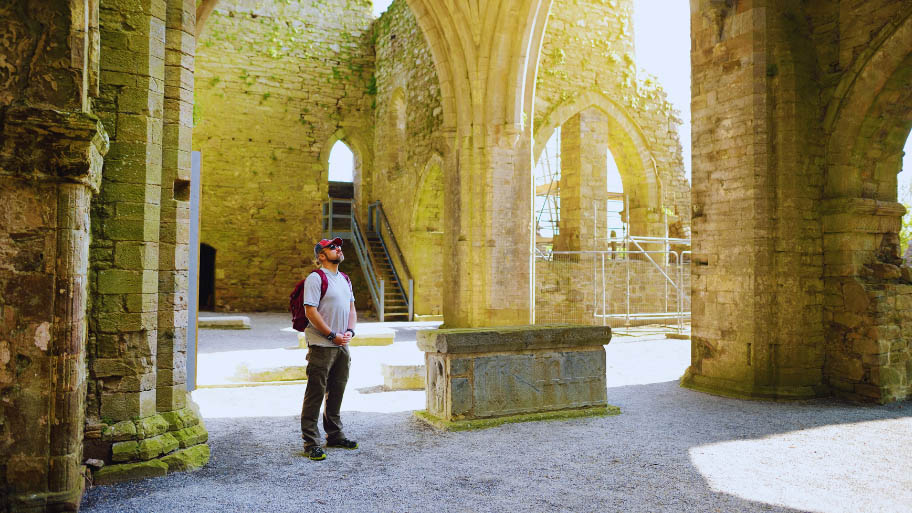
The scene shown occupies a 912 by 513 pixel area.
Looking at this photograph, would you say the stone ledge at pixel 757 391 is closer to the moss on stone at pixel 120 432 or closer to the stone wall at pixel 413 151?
the moss on stone at pixel 120 432

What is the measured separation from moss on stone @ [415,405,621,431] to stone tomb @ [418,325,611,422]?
36mm

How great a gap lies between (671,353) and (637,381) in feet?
9.00

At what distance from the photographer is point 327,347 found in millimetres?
4363

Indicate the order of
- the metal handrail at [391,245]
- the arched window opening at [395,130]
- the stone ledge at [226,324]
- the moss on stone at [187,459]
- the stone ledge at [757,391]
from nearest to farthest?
the moss on stone at [187,459] → the stone ledge at [757,391] → the stone ledge at [226,324] → the metal handrail at [391,245] → the arched window opening at [395,130]

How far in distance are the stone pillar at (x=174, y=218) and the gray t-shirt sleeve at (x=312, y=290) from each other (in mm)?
766

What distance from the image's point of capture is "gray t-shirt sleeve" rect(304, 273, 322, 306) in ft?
14.2

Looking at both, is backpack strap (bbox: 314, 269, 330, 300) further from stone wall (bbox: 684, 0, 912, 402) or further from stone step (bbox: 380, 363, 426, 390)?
stone wall (bbox: 684, 0, 912, 402)

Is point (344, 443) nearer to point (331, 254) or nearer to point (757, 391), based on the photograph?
point (331, 254)

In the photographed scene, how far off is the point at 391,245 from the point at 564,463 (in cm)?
1331

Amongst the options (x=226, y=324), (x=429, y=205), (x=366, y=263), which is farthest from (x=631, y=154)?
(x=226, y=324)

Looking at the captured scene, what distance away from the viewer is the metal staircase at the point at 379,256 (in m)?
15.4

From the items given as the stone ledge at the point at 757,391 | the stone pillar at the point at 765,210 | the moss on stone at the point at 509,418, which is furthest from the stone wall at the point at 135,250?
the stone pillar at the point at 765,210

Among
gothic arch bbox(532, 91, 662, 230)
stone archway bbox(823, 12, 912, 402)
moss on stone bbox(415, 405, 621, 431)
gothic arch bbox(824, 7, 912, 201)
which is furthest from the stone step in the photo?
gothic arch bbox(532, 91, 662, 230)

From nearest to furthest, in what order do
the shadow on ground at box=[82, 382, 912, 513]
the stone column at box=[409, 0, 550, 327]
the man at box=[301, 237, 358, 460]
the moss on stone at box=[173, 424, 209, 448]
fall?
1. the shadow on ground at box=[82, 382, 912, 513]
2. the moss on stone at box=[173, 424, 209, 448]
3. the man at box=[301, 237, 358, 460]
4. the stone column at box=[409, 0, 550, 327]
